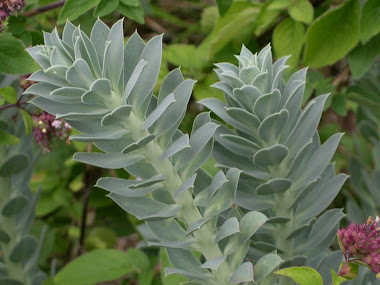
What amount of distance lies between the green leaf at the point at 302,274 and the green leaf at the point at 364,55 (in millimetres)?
438

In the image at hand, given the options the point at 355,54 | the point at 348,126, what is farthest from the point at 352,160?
the point at 348,126

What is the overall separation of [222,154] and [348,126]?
1216mm

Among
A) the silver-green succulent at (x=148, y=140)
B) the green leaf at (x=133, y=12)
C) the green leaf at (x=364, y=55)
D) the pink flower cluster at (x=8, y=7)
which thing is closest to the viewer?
the silver-green succulent at (x=148, y=140)

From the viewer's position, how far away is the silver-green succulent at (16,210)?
Result: 0.72 m

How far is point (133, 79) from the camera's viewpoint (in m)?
0.43

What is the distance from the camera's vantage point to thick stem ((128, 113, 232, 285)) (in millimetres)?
459

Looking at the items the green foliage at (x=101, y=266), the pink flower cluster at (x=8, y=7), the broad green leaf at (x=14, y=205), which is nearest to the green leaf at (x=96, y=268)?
the green foliage at (x=101, y=266)

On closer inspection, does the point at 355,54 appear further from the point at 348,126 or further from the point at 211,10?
the point at 348,126

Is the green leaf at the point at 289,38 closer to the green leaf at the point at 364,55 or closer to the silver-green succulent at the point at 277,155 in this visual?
the green leaf at the point at 364,55

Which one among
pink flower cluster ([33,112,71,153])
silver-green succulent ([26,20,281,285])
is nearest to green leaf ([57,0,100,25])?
pink flower cluster ([33,112,71,153])

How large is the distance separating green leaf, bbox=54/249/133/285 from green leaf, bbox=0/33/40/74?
28 cm

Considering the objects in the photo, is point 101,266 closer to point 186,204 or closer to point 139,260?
point 139,260

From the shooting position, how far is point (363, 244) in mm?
443

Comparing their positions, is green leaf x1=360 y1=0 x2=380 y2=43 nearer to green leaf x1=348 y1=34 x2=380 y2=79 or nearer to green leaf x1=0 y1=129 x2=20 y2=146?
green leaf x1=348 y1=34 x2=380 y2=79
